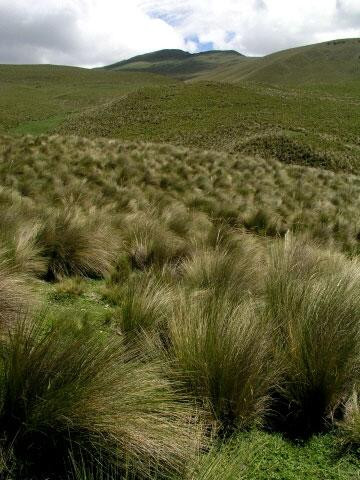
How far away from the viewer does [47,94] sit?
70.9 metres

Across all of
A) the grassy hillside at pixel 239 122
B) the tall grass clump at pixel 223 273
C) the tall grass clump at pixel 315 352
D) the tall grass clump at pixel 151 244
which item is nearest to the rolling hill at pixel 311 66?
the grassy hillside at pixel 239 122

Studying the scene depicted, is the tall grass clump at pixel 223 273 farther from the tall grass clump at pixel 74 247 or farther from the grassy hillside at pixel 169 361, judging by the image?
the tall grass clump at pixel 74 247

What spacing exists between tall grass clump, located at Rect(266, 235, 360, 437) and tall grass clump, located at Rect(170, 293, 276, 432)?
15cm

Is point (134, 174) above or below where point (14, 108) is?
below

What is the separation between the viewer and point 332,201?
557 inches

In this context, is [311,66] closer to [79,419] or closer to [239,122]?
[239,122]

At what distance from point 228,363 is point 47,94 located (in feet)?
247

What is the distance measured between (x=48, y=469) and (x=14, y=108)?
5628 centimetres

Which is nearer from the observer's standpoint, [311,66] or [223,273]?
[223,273]

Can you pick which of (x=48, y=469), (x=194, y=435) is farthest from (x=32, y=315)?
(x=194, y=435)

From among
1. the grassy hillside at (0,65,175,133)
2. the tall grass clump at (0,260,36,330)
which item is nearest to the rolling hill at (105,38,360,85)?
the grassy hillside at (0,65,175,133)

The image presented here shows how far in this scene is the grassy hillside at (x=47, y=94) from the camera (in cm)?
4434

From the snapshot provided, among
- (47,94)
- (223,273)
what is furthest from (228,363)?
(47,94)

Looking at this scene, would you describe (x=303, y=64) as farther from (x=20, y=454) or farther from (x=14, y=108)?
(x=20, y=454)
